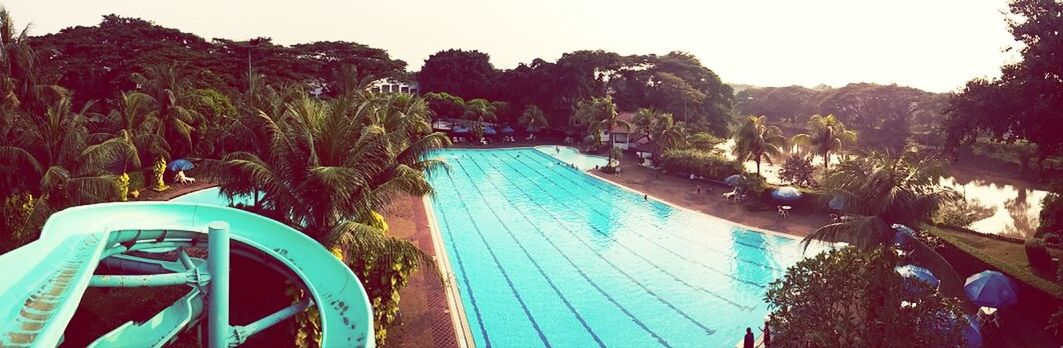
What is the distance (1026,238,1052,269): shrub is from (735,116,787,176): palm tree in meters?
15.4

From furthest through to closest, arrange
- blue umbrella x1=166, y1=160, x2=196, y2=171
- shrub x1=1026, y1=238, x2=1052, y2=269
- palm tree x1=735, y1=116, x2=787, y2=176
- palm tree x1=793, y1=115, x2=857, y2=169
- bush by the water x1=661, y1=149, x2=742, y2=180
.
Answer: palm tree x1=793, y1=115, x2=857, y2=169 → bush by the water x1=661, y1=149, x2=742, y2=180 → palm tree x1=735, y1=116, x2=787, y2=176 → blue umbrella x1=166, y1=160, x2=196, y2=171 → shrub x1=1026, y1=238, x2=1052, y2=269

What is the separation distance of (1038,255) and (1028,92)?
4.30 metres

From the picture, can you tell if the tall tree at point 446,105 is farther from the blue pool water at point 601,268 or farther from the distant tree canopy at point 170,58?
the blue pool water at point 601,268

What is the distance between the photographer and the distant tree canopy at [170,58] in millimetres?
36531

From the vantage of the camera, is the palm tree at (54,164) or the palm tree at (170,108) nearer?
the palm tree at (54,164)

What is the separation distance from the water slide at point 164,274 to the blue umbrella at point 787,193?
69.4ft

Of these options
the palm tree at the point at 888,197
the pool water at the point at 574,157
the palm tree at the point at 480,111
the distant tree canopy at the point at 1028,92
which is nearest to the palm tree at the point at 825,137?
the pool water at the point at 574,157

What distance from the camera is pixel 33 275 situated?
6.58 metres

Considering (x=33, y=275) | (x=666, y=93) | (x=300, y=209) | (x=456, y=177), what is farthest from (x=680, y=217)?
(x=666, y=93)

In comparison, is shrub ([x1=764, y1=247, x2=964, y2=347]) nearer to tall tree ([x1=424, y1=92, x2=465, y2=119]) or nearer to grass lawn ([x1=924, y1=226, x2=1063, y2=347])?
grass lawn ([x1=924, y1=226, x2=1063, y2=347])

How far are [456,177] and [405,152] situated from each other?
67.6 ft

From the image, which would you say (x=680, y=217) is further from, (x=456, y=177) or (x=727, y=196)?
(x=456, y=177)

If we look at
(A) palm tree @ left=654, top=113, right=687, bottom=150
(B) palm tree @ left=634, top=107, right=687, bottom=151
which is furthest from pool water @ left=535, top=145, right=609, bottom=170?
(A) palm tree @ left=654, top=113, right=687, bottom=150

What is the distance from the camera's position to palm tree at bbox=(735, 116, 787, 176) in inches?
1200
